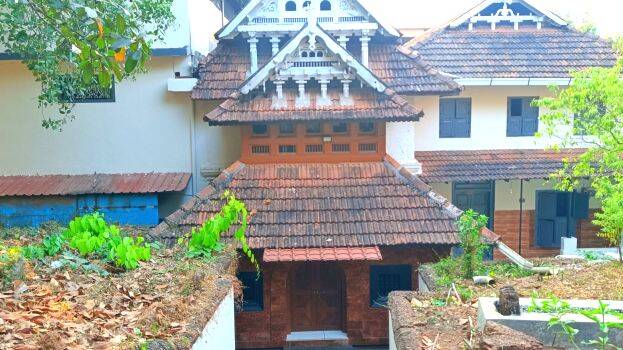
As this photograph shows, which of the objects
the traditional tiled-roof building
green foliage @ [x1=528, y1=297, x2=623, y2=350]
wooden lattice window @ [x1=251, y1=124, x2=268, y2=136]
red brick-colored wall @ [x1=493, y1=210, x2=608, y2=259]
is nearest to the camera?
green foliage @ [x1=528, y1=297, x2=623, y2=350]

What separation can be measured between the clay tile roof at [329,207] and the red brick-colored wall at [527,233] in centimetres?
499

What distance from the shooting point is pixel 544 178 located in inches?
481

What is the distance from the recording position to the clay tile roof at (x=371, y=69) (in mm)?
11250

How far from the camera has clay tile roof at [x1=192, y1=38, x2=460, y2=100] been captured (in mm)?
→ 11250

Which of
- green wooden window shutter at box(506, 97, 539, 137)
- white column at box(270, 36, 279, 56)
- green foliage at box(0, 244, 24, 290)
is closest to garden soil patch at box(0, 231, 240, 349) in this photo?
green foliage at box(0, 244, 24, 290)

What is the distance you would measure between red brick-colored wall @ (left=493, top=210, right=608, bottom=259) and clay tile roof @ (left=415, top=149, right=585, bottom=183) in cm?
168

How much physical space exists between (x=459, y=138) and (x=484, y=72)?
1.85 metres

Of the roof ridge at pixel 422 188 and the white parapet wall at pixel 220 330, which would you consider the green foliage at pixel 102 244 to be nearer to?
the white parapet wall at pixel 220 330

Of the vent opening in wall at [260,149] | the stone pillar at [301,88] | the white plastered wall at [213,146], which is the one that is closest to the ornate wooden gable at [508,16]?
the stone pillar at [301,88]

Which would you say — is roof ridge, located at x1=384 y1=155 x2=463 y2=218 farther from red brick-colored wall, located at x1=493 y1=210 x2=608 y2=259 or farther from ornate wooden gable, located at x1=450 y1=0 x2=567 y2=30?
ornate wooden gable, located at x1=450 y1=0 x2=567 y2=30

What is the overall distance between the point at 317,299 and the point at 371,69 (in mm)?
5501

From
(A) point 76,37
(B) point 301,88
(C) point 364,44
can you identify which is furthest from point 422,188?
(A) point 76,37

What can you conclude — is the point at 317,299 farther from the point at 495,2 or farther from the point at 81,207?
the point at 495,2

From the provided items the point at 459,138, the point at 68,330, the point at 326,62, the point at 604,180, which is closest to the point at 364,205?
the point at 326,62
